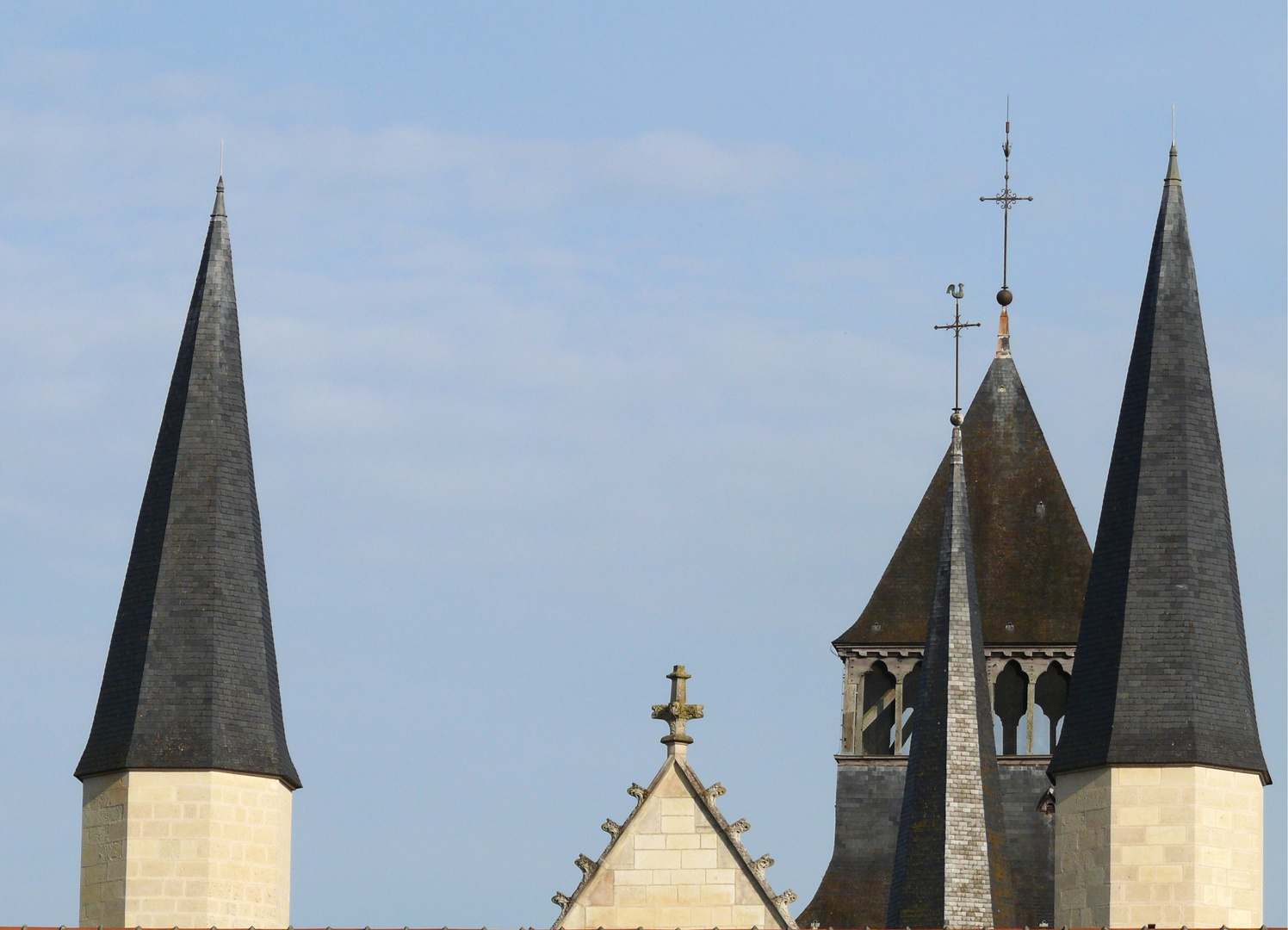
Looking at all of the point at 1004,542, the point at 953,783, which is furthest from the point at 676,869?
the point at 1004,542

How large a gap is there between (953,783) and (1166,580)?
6.14 metres

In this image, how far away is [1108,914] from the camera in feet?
115

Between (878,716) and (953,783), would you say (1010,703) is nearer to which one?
(878,716)

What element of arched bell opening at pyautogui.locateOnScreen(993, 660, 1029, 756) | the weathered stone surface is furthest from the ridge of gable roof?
arched bell opening at pyautogui.locateOnScreen(993, 660, 1029, 756)

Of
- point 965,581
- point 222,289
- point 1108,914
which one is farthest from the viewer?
point 965,581

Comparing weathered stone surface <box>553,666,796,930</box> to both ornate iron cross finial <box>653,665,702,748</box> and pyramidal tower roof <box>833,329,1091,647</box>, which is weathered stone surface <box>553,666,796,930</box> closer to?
ornate iron cross finial <box>653,665,702,748</box>

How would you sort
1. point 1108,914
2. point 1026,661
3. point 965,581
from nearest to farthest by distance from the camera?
point 1108,914 < point 965,581 < point 1026,661

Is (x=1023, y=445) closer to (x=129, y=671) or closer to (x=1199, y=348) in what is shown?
(x=1199, y=348)

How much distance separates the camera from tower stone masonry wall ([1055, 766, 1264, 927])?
115 feet

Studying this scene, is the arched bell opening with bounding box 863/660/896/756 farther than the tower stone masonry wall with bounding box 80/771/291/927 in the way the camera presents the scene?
Yes

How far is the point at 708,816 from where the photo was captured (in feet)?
117

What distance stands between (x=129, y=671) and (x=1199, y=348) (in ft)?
37.6

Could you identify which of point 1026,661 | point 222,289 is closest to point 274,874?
point 222,289

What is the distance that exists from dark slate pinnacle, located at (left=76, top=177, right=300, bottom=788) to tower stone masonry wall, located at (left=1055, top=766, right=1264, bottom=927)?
7.97 metres
